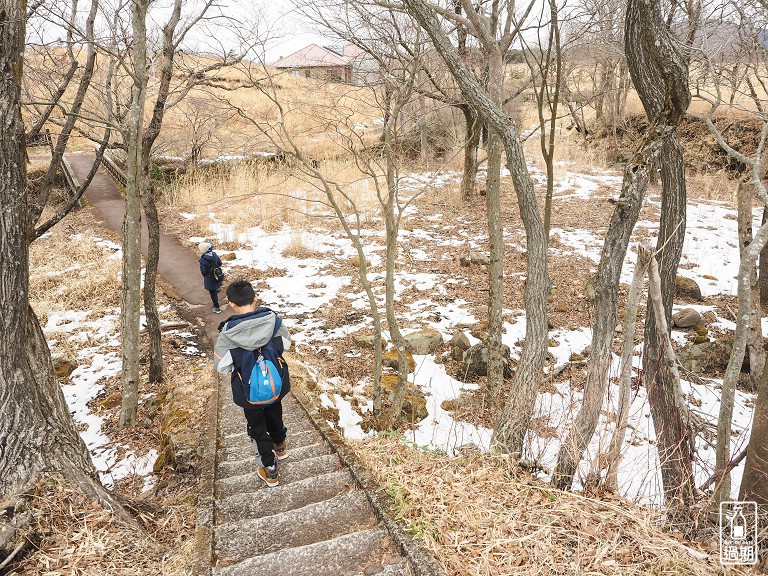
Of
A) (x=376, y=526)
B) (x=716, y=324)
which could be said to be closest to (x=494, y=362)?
(x=376, y=526)

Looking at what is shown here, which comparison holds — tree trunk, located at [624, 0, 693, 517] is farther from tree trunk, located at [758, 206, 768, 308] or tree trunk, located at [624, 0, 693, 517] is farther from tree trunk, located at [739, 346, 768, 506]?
tree trunk, located at [758, 206, 768, 308]

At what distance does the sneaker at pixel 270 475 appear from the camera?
330 centimetres

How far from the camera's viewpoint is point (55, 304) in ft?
30.1

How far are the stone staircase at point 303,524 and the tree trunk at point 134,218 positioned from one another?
2.55 m

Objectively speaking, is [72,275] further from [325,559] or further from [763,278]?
[763,278]

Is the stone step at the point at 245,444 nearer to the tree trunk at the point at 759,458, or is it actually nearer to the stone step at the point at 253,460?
the stone step at the point at 253,460

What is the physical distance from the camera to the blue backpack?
124 inches

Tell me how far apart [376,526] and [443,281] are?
8017 mm

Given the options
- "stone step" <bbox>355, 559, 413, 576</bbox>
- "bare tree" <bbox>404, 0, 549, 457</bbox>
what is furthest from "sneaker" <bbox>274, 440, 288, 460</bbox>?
"bare tree" <bbox>404, 0, 549, 457</bbox>

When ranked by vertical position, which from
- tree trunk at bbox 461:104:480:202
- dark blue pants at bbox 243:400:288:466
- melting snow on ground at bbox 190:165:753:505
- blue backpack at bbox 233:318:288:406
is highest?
tree trunk at bbox 461:104:480:202

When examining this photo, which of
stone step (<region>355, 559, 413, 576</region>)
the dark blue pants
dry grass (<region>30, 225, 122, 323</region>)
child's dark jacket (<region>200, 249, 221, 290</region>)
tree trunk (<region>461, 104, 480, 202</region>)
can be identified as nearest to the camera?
stone step (<region>355, 559, 413, 576</region>)

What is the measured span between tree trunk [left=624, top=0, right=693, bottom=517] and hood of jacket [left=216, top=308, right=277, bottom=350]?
8.73ft

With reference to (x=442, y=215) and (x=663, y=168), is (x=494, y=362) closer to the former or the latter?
(x=663, y=168)

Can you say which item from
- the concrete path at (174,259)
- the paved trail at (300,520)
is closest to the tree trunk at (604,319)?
the paved trail at (300,520)
